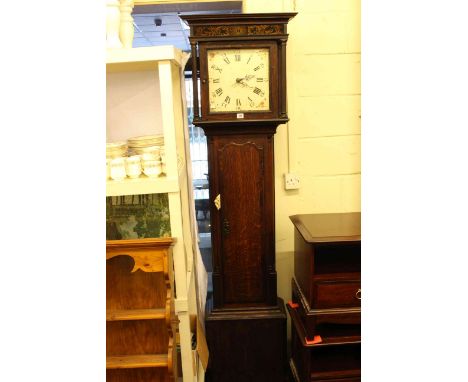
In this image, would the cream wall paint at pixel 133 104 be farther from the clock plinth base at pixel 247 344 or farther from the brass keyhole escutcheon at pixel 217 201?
the clock plinth base at pixel 247 344

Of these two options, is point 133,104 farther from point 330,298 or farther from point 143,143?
point 330,298

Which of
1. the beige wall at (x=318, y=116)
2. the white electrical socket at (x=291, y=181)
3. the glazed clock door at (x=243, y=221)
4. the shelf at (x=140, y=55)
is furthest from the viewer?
the white electrical socket at (x=291, y=181)

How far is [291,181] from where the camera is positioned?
2449 millimetres

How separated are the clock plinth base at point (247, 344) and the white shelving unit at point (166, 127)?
4.7 inches

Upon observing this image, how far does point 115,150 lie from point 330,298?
1165 millimetres

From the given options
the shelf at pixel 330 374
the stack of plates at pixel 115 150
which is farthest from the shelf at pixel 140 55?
the shelf at pixel 330 374

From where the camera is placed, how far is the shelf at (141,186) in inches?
67.3

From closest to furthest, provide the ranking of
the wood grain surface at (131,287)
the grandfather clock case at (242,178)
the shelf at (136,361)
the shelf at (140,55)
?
the shelf at (140,55)
the shelf at (136,361)
the wood grain surface at (131,287)
the grandfather clock case at (242,178)

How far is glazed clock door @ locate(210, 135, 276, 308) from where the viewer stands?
6.99 ft
